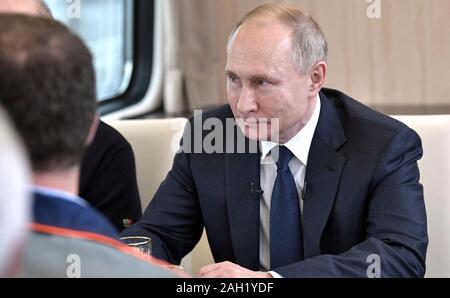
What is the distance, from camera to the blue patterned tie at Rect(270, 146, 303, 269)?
2.03m

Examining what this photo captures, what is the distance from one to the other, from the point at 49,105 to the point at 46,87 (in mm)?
22

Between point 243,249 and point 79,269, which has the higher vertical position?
point 79,269

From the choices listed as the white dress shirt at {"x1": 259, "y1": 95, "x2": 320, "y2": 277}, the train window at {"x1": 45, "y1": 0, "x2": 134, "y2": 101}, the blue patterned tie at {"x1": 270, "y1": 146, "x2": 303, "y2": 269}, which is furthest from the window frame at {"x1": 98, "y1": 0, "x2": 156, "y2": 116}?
the blue patterned tie at {"x1": 270, "y1": 146, "x2": 303, "y2": 269}

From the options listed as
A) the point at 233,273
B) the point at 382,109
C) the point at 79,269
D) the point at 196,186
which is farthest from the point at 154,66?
the point at 79,269

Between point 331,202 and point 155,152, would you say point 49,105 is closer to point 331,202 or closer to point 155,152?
point 331,202

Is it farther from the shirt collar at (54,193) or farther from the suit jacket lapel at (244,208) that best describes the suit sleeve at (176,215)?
the shirt collar at (54,193)

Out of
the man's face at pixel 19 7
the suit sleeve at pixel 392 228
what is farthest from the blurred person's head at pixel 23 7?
the suit sleeve at pixel 392 228

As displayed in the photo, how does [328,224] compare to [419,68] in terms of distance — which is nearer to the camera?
[328,224]

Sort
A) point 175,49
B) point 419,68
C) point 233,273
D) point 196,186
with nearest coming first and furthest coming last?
point 233,273, point 196,186, point 419,68, point 175,49

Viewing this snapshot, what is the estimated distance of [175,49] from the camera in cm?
562

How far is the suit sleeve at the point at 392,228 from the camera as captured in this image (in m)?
1.78

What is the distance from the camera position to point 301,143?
2.09 metres

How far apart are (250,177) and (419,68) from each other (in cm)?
308

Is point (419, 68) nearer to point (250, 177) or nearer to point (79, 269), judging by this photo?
point (250, 177)
